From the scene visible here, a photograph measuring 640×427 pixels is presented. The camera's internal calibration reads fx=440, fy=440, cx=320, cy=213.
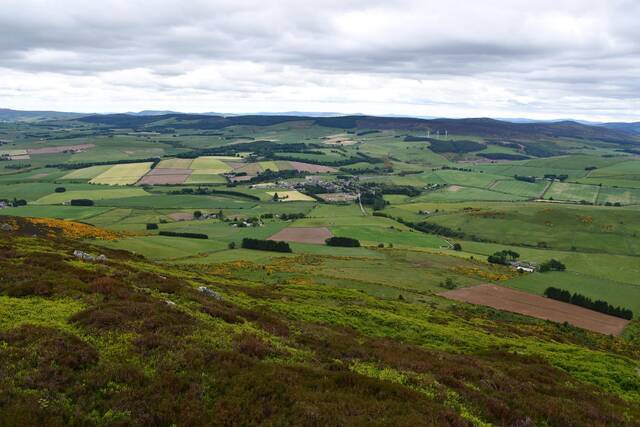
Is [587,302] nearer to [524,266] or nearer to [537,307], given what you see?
[537,307]

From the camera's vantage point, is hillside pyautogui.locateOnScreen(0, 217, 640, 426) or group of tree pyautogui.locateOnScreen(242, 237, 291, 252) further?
group of tree pyautogui.locateOnScreen(242, 237, 291, 252)

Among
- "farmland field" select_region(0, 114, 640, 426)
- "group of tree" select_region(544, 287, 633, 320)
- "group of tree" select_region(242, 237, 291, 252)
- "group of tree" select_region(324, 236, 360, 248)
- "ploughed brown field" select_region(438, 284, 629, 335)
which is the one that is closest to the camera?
"farmland field" select_region(0, 114, 640, 426)

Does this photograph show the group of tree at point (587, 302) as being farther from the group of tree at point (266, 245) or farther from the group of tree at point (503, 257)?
the group of tree at point (266, 245)

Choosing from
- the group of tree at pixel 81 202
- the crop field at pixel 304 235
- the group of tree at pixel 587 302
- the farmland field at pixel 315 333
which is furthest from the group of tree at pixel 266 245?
the group of tree at pixel 81 202

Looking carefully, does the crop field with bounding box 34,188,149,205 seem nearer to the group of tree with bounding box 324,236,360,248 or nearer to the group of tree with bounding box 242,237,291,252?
the group of tree with bounding box 242,237,291,252

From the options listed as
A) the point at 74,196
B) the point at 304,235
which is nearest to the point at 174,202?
the point at 74,196

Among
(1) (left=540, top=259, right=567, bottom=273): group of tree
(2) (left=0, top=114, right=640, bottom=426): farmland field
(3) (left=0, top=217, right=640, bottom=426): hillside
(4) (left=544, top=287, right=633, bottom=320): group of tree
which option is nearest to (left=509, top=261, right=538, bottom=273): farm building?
(1) (left=540, top=259, right=567, bottom=273): group of tree
